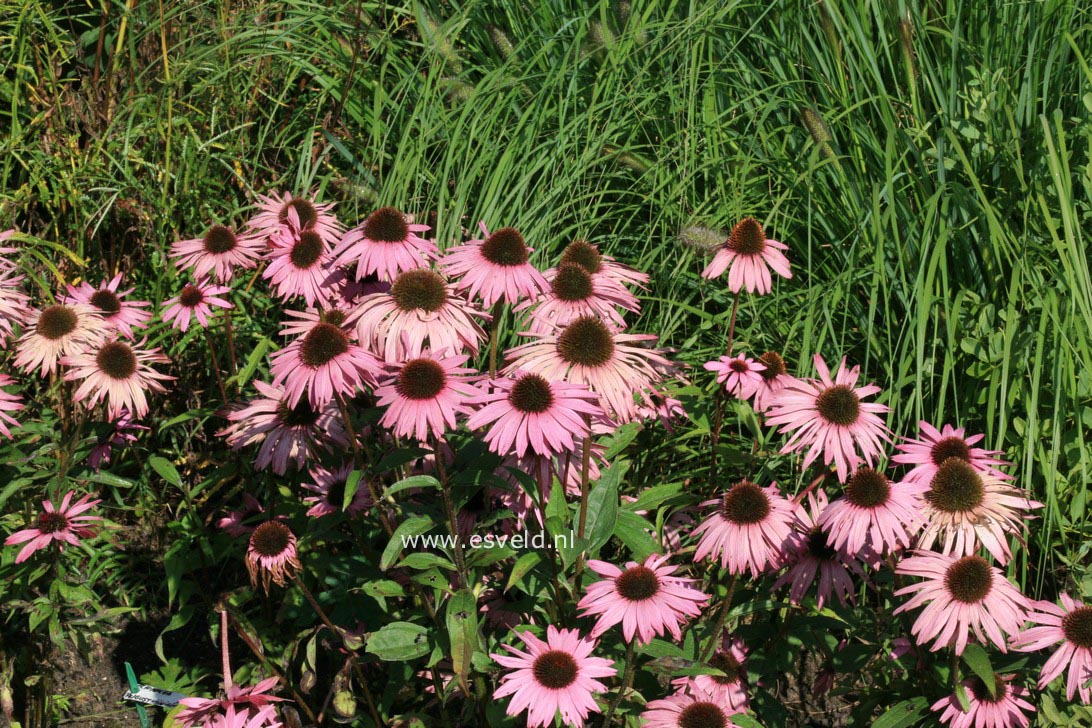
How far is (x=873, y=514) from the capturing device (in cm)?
208

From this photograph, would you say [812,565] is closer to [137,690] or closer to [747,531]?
[747,531]

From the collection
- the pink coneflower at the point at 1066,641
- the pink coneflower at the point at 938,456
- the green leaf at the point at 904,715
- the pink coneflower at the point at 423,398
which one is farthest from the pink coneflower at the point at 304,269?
the pink coneflower at the point at 1066,641

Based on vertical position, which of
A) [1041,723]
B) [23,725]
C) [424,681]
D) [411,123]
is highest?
[411,123]

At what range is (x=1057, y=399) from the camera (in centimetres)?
266

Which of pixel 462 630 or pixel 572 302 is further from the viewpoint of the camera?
pixel 572 302

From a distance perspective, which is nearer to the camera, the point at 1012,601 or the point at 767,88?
the point at 1012,601

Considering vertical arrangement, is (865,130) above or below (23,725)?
above

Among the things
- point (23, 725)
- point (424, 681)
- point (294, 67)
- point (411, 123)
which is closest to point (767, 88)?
point (411, 123)

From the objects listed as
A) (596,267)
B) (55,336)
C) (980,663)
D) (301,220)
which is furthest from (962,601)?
(55,336)

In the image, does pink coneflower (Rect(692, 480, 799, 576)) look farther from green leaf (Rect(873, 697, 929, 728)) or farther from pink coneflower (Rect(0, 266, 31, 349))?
pink coneflower (Rect(0, 266, 31, 349))

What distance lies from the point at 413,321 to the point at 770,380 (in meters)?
0.88

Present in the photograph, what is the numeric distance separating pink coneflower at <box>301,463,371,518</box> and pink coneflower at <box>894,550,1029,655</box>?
1195 mm

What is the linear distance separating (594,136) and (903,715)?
1967mm

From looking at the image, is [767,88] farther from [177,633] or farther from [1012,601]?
[177,633]
